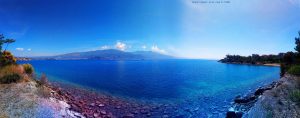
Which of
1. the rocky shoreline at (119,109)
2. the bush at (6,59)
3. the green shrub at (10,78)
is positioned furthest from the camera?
the bush at (6,59)

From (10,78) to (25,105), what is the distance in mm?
7860

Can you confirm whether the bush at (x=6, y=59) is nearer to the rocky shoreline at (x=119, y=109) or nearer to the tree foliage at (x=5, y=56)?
the tree foliage at (x=5, y=56)

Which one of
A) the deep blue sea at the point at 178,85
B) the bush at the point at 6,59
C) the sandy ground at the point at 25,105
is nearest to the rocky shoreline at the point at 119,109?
the sandy ground at the point at 25,105

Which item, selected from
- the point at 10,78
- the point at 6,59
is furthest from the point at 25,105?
the point at 6,59

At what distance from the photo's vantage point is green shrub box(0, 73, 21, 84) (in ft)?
59.9

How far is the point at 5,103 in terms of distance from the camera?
12.7 metres

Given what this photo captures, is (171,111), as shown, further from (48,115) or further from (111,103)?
(48,115)

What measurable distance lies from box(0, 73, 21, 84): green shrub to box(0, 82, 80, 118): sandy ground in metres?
1.27

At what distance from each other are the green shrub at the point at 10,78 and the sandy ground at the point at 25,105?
49.8 inches

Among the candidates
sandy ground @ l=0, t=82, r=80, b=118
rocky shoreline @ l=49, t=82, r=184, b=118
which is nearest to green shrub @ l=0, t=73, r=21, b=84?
sandy ground @ l=0, t=82, r=80, b=118

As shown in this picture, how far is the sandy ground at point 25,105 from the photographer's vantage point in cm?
1163

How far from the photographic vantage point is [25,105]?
12.9 m

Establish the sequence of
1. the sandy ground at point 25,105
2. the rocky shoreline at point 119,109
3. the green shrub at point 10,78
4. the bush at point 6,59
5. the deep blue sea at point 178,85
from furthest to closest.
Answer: the deep blue sea at point 178,85 → the bush at point 6,59 → the green shrub at point 10,78 → the rocky shoreline at point 119,109 → the sandy ground at point 25,105

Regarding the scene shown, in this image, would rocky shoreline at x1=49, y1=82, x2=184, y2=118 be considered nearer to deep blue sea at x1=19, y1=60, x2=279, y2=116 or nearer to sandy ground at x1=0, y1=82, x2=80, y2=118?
sandy ground at x1=0, y1=82, x2=80, y2=118
